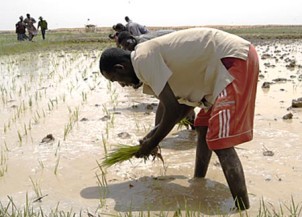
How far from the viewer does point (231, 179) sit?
2643 millimetres

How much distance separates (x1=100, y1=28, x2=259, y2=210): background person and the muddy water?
36 centimetres

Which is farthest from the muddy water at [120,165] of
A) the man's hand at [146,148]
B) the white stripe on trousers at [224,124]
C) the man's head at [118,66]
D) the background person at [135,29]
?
the background person at [135,29]

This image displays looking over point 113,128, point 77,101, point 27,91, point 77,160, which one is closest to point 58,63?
point 27,91

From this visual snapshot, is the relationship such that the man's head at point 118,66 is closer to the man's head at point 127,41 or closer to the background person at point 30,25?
the man's head at point 127,41

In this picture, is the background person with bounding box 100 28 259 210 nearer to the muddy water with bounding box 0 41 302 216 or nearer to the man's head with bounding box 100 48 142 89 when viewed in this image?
the man's head with bounding box 100 48 142 89

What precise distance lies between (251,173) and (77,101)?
3.59 m

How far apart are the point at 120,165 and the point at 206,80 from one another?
120 cm

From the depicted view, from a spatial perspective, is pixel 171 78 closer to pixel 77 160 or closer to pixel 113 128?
pixel 77 160

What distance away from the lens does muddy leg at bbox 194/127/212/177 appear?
10.6 feet

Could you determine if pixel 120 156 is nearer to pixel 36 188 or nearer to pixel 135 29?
pixel 36 188

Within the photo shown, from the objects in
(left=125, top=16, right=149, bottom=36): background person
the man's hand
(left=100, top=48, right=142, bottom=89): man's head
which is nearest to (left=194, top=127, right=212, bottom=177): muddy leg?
the man's hand

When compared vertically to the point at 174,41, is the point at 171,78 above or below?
below

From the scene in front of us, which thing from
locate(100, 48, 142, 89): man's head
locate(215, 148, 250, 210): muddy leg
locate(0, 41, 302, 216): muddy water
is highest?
locate(100, 48, 142, 89): man's head

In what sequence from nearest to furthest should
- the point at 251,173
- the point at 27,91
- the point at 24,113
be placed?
1. the point at 251,173
2. the point at 24,113
3. the point at 27,91
